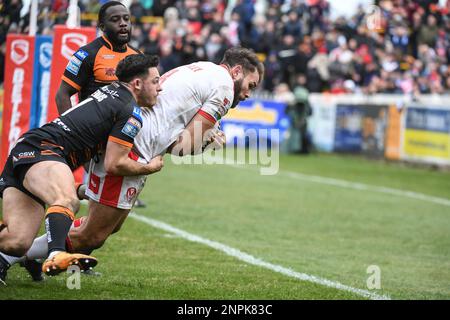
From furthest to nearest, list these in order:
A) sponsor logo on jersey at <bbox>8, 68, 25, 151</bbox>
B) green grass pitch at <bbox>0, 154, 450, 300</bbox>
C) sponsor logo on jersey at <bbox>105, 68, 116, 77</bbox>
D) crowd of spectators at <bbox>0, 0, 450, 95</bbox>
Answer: crowd of spectators at <bbox>0, 0, 450, 95</bbox>, sponsor logo on jersey at <bbox>8, 68, 25, 151</bbox>, sponsor logo on jersey at <bbox>105, 68, 116, 77</bbox>, green grass pitch at <bbox>0, 154, 450, 300</bbox>

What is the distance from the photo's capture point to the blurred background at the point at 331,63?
73.6 ft

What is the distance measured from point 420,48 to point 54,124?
23.4 m

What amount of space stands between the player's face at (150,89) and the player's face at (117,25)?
2.23 m

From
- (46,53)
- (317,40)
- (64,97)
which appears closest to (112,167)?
(64,97)

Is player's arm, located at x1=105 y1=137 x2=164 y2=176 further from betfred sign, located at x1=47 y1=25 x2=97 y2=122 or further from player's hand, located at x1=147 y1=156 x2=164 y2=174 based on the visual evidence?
betfred sign, located at x1=47 y1=25 x2=97 y2=122

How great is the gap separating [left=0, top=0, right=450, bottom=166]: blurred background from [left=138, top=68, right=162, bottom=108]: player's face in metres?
14.7

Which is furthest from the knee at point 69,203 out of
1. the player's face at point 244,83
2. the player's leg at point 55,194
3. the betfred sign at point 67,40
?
the betfred sign at point 67,40

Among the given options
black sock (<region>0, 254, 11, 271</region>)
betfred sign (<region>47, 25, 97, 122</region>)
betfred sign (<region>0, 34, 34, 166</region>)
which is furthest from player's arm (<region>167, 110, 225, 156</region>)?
betfred sign (<region>0, 34, 34, 166</region>)

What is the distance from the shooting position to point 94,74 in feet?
29.3

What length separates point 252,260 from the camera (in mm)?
9148

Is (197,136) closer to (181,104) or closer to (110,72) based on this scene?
(181,104)

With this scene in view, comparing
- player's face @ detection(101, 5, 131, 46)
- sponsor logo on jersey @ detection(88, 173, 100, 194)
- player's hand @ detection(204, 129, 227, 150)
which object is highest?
player's face @ detection(101, 5, 131, 46)

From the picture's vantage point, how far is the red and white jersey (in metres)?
7.08
